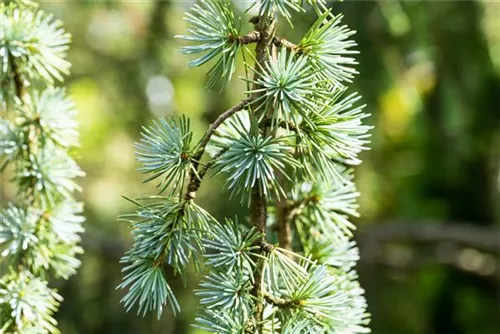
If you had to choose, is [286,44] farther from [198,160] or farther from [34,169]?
[34,169]

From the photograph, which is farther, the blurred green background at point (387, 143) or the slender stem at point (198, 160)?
the blurred green background at point (387, 143)

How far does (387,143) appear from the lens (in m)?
2.19

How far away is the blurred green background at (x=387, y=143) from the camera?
4.94ft

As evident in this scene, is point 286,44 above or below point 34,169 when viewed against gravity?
above

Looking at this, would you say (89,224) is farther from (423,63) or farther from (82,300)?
(423,63)

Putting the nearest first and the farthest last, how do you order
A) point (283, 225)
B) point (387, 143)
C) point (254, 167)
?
point (254, 167) < point (283, 225) < point (387, 143)

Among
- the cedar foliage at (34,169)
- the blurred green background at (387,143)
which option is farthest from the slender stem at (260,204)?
the blurred green background at (387,143)

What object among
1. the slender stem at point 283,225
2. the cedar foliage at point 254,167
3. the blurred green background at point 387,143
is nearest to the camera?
the cedar foliage at point 254,167

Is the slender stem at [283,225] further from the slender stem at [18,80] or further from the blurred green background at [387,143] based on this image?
the blurred green background at [387,143]

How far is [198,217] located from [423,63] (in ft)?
4.09

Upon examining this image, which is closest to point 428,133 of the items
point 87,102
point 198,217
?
point 87,102

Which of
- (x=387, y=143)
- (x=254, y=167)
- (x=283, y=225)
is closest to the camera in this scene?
(x=254, y=167)

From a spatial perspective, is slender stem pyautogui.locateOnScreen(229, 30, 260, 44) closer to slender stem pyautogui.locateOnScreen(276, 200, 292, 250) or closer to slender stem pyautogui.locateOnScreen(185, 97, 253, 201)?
slender stem pyautogui.locateOnScreen(185, 97, 253, 201)

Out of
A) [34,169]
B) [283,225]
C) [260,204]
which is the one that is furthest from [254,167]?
[34,169]
